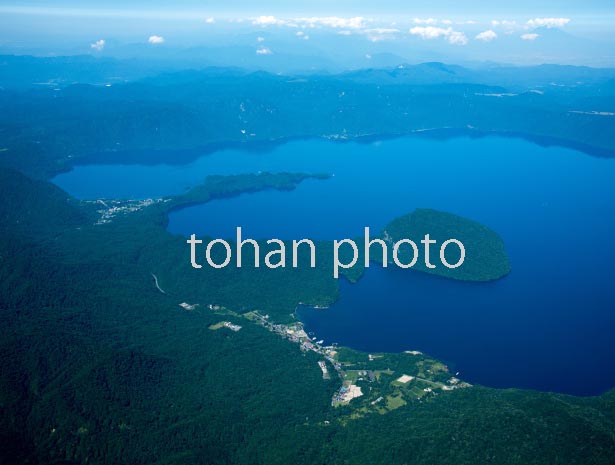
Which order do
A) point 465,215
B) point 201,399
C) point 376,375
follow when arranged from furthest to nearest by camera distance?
point 465,215 < point 376,375 < point 201,399

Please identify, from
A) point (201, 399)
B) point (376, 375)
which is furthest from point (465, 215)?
point (201, 399)

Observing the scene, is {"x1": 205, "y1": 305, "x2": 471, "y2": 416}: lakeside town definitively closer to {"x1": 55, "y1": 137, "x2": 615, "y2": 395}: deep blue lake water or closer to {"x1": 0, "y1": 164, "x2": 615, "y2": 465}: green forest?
{"x1": 0, "y1": 164, "x2": 615, "y2": 465}: green forest

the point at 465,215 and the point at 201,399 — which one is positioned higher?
the point at 465,215

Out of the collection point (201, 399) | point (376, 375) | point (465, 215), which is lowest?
point (376, 375)

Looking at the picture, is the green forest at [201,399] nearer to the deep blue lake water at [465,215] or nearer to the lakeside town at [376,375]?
the lakeside town at [376,375]

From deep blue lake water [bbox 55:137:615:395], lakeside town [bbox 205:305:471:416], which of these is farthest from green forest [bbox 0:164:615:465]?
deep blue lake water [bbox 55:137:615:395]

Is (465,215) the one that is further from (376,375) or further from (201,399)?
(201,399)

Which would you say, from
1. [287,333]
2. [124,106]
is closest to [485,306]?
[287,333]

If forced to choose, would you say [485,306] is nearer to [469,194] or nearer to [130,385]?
[130,385]
